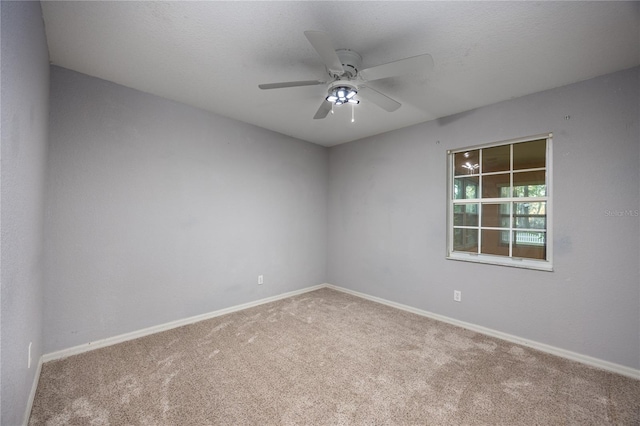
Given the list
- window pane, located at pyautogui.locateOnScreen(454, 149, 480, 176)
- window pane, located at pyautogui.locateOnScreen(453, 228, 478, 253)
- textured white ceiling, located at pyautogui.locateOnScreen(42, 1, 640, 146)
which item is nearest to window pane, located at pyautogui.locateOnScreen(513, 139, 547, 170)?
window pane, located at pyautogui.locateOnScreen(454, 149, 480, 176)

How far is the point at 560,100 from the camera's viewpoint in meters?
2.55

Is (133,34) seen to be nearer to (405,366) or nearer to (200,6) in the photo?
(200,6)

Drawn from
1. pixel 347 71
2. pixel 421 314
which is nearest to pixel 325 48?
pixel 347 71

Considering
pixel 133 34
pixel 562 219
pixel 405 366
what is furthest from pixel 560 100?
pixel 133 34

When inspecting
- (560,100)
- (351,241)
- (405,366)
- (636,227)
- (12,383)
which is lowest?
(405,366)

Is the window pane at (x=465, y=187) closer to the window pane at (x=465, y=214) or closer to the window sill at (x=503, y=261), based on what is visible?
the window pane at (x=465, y=214)

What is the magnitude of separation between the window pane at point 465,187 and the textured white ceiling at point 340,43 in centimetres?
92

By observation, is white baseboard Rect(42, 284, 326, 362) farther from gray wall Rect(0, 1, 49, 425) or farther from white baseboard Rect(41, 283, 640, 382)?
gray wall Rect(0, 1, 49, 425)

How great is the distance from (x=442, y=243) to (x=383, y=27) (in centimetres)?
249

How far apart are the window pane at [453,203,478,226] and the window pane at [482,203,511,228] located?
0.09 meters

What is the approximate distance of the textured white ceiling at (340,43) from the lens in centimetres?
164

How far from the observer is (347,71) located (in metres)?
1.97

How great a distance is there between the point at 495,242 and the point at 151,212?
3794 millimetres

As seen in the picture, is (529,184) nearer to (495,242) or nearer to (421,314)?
(495,242)
